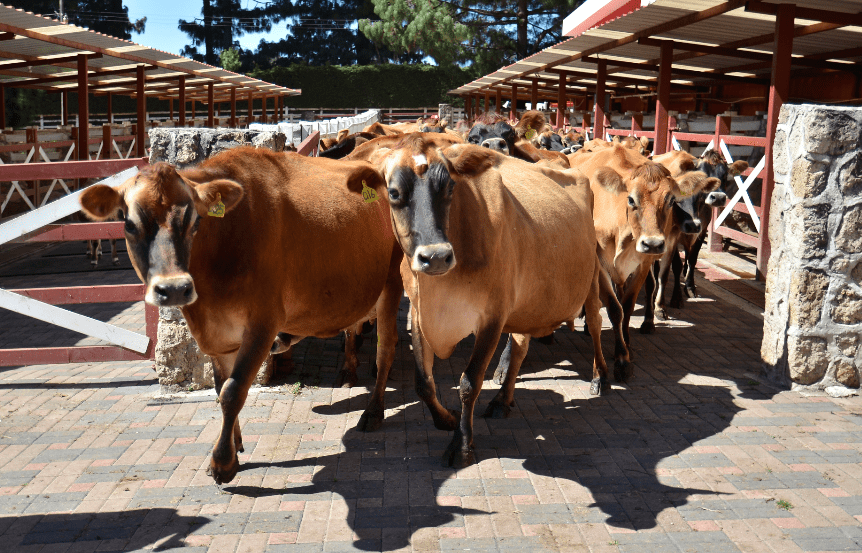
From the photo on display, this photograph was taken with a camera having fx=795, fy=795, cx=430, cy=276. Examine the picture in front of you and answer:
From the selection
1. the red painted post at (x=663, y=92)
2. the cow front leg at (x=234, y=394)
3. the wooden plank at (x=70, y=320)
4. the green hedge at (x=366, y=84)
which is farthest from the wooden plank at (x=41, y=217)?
the green hedge at (x=366, y=84)

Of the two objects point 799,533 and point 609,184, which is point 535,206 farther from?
point 799,533

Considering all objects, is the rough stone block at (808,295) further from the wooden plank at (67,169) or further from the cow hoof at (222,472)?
the wooden plank at (67,169)

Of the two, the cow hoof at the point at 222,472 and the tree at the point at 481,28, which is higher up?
the tree at the point at 481,28

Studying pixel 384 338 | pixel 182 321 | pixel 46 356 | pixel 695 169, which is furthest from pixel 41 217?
pixel 695 169

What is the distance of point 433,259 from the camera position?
4.20m

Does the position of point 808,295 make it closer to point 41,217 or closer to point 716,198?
point 716,198

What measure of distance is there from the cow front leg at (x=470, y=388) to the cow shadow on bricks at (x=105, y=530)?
1538 millimetres

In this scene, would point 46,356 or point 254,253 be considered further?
point 46,356

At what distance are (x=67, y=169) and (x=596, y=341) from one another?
4.58 metres

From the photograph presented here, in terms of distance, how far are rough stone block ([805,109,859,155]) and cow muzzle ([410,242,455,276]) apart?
354 cm

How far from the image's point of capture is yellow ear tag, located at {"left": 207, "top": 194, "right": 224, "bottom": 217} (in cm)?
431

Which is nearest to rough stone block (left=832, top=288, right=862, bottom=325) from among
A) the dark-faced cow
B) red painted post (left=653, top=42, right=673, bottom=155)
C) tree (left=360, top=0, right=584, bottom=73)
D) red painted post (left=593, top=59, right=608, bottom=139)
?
the dark-faced cow

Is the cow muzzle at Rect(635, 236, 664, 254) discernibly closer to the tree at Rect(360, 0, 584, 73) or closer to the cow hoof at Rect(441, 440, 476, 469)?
the cow hoof at Rect(441, 440, 476, 469)

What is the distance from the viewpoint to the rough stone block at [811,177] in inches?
243
